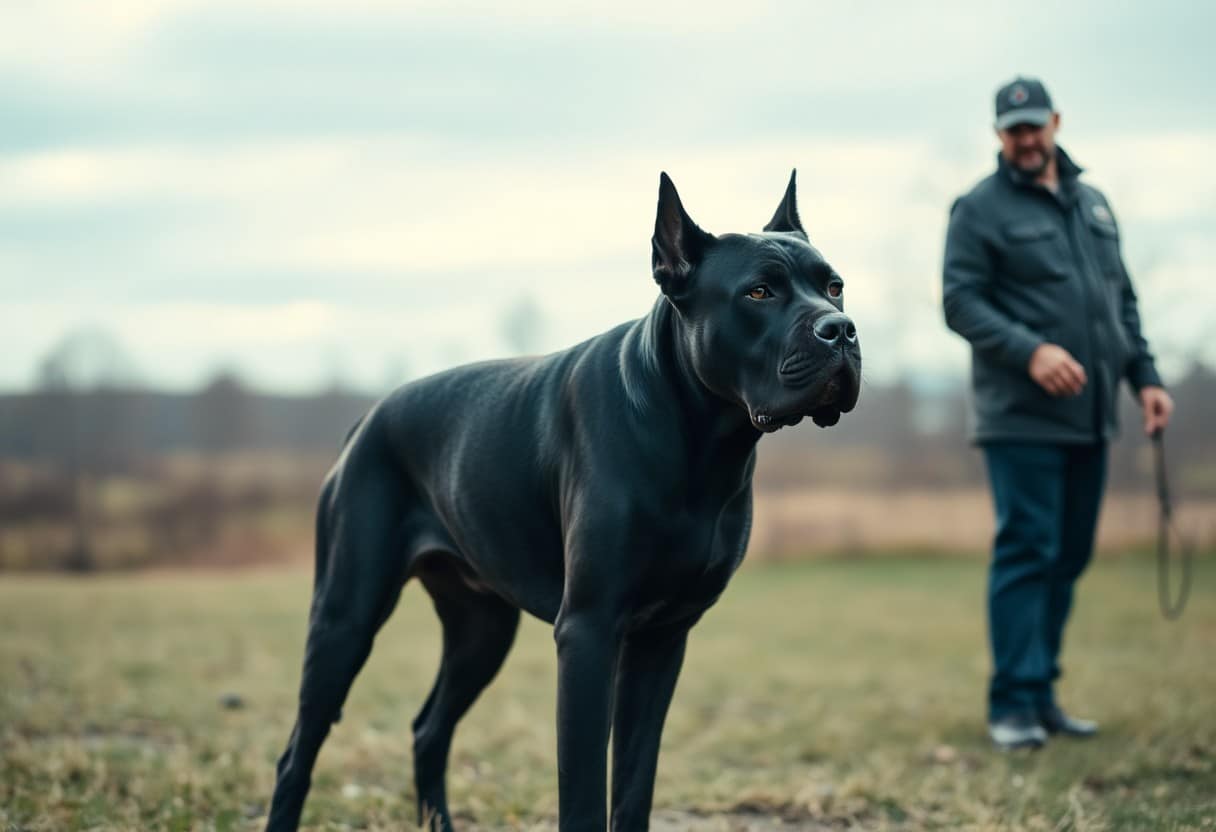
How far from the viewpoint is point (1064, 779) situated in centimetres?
496

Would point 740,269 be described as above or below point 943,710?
above

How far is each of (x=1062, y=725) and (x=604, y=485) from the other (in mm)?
3910

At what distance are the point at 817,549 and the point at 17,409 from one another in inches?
568

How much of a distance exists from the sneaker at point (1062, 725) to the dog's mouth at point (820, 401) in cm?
381

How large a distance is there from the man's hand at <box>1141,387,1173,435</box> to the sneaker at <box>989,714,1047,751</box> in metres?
1.51

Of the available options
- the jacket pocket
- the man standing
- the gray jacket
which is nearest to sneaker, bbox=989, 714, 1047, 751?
the man standing

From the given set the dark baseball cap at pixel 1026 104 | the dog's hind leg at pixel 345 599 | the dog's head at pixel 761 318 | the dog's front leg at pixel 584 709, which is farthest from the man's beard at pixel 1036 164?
the dog's front leg at pixel 584 709

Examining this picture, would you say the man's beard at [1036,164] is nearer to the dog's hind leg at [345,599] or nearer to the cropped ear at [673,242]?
the cropped ear at [673,242]

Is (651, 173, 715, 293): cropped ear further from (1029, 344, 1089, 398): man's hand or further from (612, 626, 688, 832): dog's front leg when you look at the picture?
(1029, 344, 1089, 398): man's hand

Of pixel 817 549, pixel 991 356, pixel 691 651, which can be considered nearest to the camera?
pixel 991 356

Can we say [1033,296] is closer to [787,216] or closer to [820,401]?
[787,216]

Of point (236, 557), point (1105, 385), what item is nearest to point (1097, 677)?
point (1105, 385)

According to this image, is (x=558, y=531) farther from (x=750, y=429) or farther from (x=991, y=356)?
(x=991, y=356)

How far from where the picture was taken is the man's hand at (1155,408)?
18.5 feet
